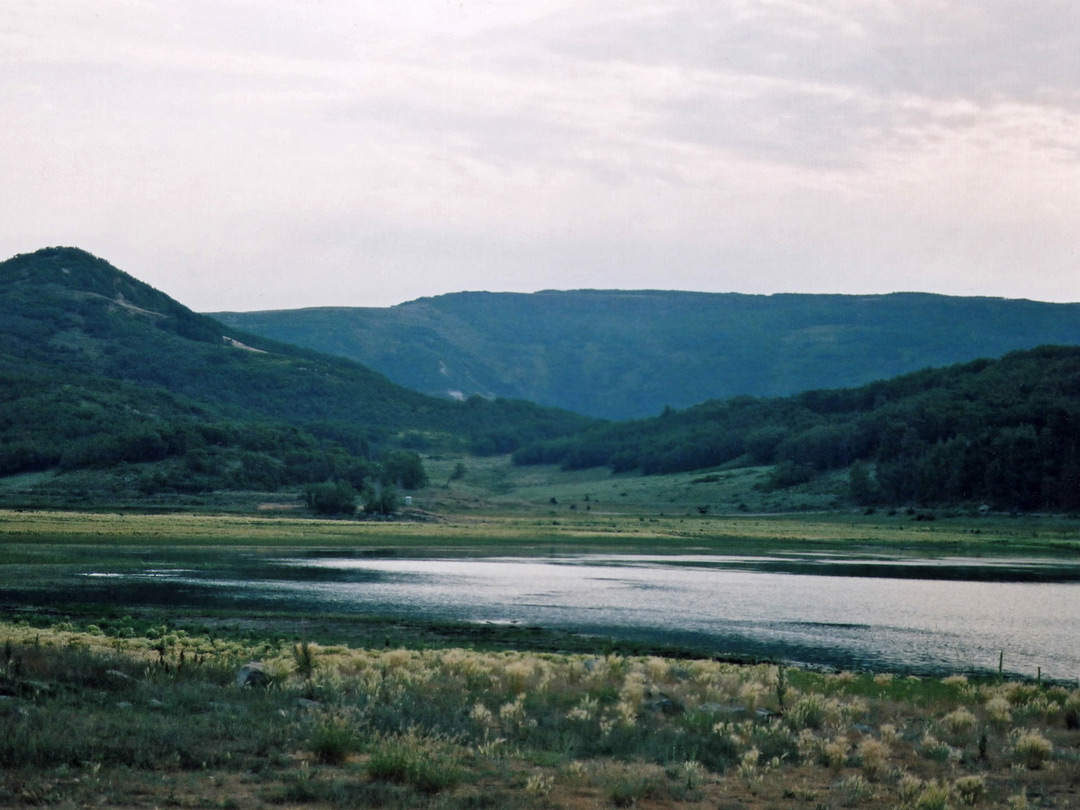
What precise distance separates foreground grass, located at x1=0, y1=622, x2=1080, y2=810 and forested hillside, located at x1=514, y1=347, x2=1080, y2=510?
93955 millimetres

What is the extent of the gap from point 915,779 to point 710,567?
1996 inches

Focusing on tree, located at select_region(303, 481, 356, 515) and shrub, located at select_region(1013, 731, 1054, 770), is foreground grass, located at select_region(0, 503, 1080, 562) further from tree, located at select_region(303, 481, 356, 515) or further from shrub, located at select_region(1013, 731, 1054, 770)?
shrub, located at select_region(1013, 731, 1054, 770)

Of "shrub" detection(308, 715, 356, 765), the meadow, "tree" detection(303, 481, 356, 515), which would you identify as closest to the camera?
the meadow

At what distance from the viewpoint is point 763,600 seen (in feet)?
162

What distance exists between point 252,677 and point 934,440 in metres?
130

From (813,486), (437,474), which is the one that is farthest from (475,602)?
(437,474)

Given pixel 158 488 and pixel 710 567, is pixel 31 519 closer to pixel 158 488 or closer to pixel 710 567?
pixel 158 488

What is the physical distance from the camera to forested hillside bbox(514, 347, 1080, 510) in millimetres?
113375

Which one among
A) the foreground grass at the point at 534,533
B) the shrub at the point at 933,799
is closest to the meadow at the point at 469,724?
the shrub at the point at 933,799

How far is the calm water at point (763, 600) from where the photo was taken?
36781 millimetres

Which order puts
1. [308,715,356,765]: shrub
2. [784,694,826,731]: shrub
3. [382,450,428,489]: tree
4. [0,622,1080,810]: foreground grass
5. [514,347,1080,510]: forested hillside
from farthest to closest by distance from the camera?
[382,450,428,489]: tree → [514,347,1080,510]: forested hillside → [784,694,826,731]: shrub → [308,715,356,765]: shrub → [0,622,1080,810]: foreground grass

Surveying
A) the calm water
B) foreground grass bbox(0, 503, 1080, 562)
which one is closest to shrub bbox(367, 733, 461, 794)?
the calm water

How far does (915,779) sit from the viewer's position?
16.0m

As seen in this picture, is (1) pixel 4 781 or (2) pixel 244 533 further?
(2) pixel 244 533
